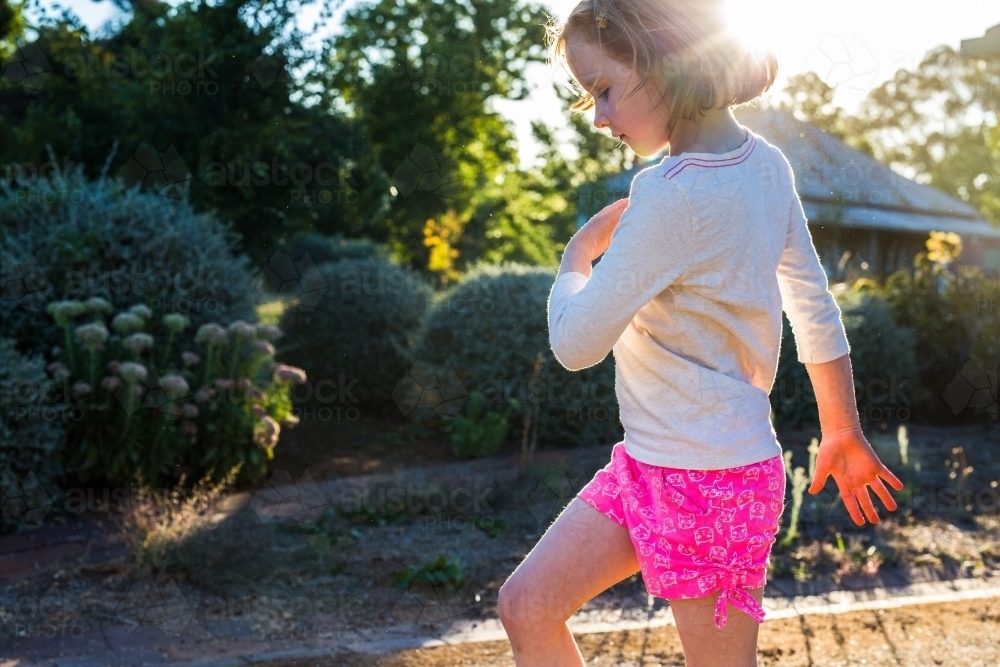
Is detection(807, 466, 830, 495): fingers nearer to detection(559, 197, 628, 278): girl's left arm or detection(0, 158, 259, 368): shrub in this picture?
detection(559, 197, 628, 278): girl's left arm

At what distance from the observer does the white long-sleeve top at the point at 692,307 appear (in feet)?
5.33

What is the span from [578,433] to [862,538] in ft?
8.55

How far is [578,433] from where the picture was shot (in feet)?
24.1

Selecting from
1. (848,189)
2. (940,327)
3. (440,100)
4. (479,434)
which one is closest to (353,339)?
(479,434)

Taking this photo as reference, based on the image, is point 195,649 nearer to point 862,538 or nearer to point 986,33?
point 862,538

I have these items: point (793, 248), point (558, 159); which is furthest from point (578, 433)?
point (558, 159)

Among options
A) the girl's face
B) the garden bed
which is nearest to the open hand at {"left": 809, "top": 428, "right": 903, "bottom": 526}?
the girl's face

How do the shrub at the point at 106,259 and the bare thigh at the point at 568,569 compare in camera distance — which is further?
the shrub at the point at 106,259

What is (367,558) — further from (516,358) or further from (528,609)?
(516,358)

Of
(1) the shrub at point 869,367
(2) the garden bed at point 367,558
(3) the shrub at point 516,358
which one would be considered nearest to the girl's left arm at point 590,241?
(2) the garden bed at point 367,558

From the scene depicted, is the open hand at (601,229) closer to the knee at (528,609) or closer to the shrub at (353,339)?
the knee at (528,609)

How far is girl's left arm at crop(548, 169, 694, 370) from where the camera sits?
5.30 ft

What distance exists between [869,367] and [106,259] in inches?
234

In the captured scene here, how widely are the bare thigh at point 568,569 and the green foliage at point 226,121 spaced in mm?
7458
